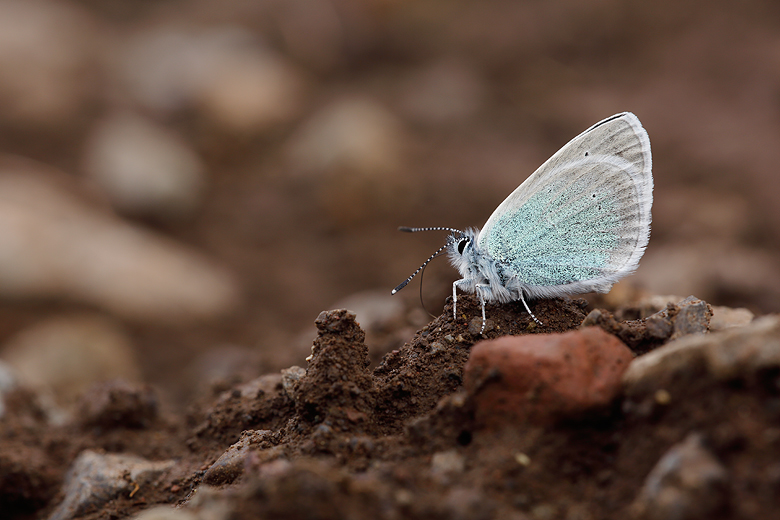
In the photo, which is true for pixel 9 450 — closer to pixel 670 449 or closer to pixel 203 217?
pixel 670 449

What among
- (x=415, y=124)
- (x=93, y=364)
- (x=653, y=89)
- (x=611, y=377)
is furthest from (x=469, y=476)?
(x=653, y=89)

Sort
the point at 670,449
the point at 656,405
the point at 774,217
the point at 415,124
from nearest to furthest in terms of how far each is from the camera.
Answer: the point at 670,449
the point at 656,405
the point at 774,217
the point at 415,124

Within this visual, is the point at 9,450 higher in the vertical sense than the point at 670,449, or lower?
higher

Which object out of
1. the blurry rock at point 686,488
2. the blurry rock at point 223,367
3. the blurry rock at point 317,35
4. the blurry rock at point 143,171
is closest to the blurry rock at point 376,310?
the blurry rock at point 223,367

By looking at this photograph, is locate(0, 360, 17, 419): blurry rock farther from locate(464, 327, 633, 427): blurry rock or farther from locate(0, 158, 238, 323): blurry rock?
locate(464, 327, 633, 427): blurry rock

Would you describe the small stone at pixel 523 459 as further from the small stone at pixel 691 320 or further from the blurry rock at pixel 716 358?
the small stone at pixel 691 320

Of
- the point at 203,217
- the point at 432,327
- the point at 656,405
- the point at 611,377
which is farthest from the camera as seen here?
the point at 203,217

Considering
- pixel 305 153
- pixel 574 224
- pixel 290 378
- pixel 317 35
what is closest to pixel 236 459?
pixel 290 378
